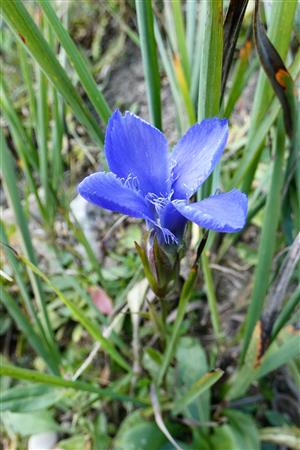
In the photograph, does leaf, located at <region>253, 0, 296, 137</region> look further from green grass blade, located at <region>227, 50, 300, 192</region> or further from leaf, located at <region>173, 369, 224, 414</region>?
leaf, located at <region>173, 369, 224, 414</region>

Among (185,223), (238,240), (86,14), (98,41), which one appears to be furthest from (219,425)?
(86,14)

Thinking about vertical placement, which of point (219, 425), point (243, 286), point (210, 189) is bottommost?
point (219, 425)

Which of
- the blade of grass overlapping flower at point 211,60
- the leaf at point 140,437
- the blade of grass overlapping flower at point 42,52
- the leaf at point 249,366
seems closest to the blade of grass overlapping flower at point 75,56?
the blade of grass overlapping flower at point 42,52

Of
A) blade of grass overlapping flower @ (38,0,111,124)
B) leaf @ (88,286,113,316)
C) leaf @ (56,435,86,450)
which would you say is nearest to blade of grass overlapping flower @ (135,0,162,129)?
blade of grass overlapping flower @ (38,0,111,124)

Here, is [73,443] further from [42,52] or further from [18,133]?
[42,52]

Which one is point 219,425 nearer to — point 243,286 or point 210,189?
point 243,286

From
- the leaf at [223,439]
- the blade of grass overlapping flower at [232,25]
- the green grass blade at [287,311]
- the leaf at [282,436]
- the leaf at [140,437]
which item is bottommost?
the leaf at [282,436]

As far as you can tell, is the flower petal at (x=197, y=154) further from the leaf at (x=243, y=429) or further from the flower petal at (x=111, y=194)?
the leaf at (x=243, y=429)
